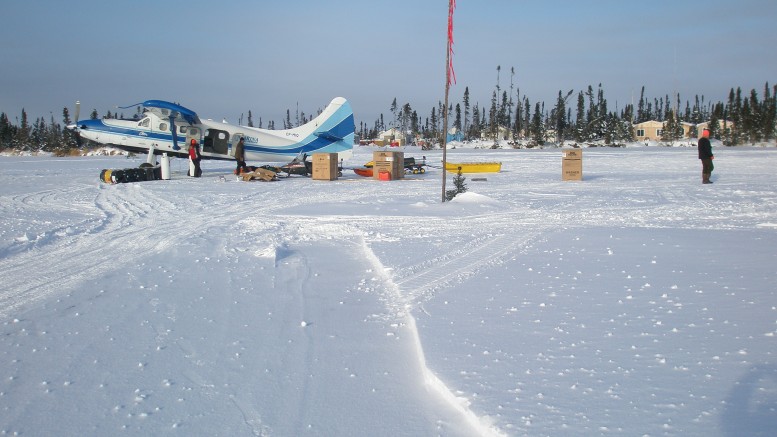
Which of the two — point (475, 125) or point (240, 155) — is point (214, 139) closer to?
point (240, 155)

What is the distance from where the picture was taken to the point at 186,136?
60.9 ft

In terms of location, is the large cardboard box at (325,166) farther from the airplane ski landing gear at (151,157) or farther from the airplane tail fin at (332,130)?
the airplane ski landing gear at (151,157)

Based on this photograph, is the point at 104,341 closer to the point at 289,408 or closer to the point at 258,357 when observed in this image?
the point at 258,357

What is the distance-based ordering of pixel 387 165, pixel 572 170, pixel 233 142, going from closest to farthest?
1. pixel 572 170
2. pixel 387 165
3. pixel 233 142

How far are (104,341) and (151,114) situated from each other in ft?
54.5

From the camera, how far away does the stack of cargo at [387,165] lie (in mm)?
17516

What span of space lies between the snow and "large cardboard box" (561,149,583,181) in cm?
822

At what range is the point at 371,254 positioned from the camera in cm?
625

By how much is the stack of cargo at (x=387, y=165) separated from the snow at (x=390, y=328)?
9.21 metres

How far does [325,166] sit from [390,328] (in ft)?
46.8

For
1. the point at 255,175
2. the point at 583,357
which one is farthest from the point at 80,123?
the point at 583,357

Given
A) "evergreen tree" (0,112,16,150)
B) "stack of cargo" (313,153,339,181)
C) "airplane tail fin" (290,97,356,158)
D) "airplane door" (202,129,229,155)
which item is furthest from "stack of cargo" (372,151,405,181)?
"evergreen tree" (0,112,16,150)

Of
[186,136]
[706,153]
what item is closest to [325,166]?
[186,136]

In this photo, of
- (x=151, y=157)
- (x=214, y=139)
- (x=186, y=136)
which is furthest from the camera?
(x=214, y=139)
